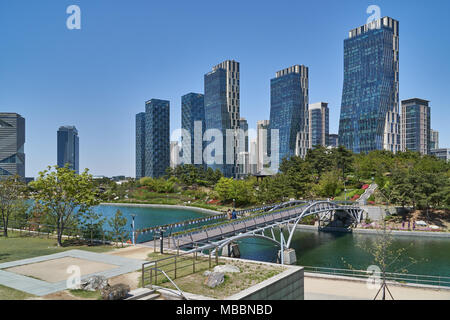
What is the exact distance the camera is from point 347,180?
7750 centimetres

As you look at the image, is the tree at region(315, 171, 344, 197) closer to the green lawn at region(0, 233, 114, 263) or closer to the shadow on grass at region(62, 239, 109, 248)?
the shadow on grass at region(62, 239, 109, 248)

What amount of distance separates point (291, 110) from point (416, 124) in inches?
2491

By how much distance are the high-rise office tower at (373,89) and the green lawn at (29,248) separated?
126 metres

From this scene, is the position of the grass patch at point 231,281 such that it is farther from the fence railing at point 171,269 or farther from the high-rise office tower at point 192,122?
the high-rise office tower at point 192,122

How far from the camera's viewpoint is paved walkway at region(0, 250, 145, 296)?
11.8 metres

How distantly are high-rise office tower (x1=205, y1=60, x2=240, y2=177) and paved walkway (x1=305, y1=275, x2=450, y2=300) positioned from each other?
12231 cm

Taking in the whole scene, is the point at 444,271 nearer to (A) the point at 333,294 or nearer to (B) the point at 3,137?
(A) the point at 333,294

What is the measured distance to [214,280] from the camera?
11.9 meters

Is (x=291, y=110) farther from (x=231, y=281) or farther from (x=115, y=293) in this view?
(x=115, y=293)

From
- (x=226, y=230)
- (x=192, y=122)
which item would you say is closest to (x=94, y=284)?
(x=226, y=230)

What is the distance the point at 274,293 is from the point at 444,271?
23.9 m

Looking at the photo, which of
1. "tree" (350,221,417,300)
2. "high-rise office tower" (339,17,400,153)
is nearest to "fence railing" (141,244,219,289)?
"tree" (350,221,417,300)

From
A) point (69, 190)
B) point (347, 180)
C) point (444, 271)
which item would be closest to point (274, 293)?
point (69, 190)
